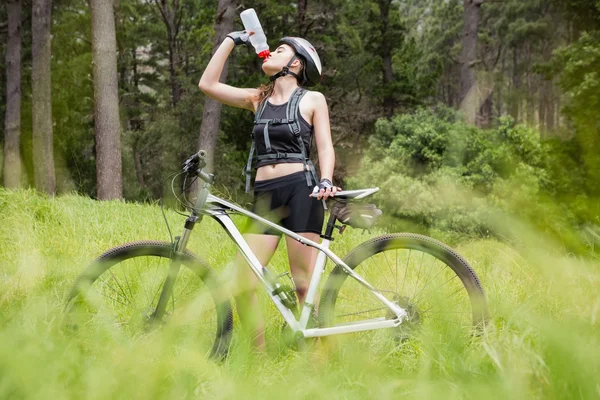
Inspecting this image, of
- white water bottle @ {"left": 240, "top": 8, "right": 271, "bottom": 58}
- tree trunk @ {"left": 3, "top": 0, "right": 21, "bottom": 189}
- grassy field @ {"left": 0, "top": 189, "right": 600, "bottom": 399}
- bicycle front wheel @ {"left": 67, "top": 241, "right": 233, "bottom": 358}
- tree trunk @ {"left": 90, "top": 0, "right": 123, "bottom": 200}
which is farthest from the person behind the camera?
tree trunk @ {"left": 3, "top": 0, "right": 21, "bottom": 189}

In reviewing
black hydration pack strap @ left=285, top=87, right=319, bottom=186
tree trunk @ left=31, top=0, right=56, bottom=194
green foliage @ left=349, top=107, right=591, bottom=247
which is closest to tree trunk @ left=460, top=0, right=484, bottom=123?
green foliage @ left=349, top=107, right=591, bottom=247

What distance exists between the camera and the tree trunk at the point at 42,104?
14164mm

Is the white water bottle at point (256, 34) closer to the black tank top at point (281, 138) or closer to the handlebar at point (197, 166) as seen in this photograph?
the black tank top at point (281, 138)

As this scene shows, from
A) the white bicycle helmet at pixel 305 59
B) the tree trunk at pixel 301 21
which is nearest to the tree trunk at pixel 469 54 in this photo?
the tree trunk at pixel 301 21

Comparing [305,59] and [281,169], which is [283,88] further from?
[281,169]

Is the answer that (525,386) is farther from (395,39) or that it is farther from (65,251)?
(395,39)

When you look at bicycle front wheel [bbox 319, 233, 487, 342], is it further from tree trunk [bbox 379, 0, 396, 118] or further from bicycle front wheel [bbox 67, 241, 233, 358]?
tree trunk [bbox 379, 0, 396, 118]

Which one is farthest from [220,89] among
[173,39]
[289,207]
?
[173,39]

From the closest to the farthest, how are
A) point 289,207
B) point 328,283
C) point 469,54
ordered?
point 328,283
point 289,207
point 469,54

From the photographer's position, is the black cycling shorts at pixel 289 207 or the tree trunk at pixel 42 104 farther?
the tree trunk at pixel 42 104

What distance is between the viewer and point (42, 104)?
1427 cm

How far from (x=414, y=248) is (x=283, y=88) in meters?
1.20

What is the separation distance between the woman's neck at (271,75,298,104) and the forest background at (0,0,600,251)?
307 inches

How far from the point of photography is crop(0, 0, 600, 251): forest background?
48.6ft
